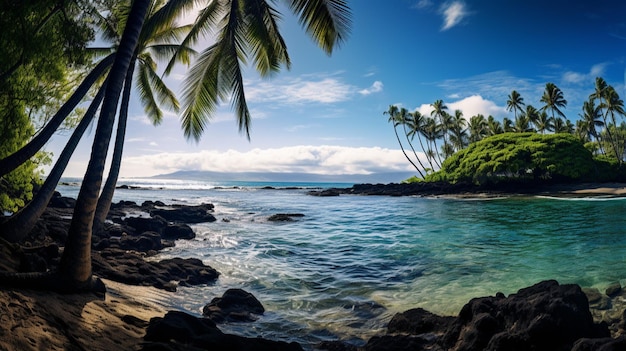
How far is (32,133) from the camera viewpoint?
30.2 feet

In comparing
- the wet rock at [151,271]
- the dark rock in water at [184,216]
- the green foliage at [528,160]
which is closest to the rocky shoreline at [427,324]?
the wet rock at [151,271]

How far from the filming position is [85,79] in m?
9.87

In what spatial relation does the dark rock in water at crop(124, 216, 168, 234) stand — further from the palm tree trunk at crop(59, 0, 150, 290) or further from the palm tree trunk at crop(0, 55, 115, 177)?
the palm tree trunk at crop(59, 0, 150, 290)

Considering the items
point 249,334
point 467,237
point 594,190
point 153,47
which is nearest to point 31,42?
point 249,334

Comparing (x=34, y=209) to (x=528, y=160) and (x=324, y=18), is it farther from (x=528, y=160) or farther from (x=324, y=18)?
(x=528, y=160)

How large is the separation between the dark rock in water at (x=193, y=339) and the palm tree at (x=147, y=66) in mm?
8041

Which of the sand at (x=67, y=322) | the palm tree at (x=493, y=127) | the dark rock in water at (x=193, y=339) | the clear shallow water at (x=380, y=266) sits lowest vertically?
the clear shallow water at (x=380, y=266)

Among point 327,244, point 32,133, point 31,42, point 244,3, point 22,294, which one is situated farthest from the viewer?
point 327,244

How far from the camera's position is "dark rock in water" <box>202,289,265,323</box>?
653cm

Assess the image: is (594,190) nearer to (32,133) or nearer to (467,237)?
(467,237)

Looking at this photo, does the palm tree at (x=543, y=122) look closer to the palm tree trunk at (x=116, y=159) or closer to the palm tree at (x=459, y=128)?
the palm tree at (x=459, y=128)

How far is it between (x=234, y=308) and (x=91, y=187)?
136 inches

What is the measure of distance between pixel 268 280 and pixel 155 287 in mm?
2865

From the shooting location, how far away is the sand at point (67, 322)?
3.60m
